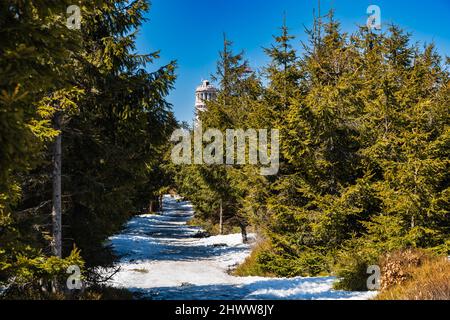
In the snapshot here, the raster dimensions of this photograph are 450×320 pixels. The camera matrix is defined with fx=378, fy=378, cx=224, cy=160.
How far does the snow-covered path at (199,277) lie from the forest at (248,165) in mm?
1225

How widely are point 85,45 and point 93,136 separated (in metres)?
2.52

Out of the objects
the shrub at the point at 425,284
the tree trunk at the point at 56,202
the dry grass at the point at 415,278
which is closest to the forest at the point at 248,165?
the tree trunk at the point at 56,202

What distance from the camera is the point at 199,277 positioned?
14.5 metres

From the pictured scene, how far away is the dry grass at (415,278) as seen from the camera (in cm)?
674

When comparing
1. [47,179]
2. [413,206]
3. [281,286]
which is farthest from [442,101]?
[47,179]

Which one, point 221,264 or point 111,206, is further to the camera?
point 221,264

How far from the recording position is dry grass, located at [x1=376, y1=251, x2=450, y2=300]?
22.1ft

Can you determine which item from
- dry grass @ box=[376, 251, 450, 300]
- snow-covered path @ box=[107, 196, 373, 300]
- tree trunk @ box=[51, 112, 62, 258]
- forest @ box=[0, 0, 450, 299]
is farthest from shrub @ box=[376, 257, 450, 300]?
tree trunk @ box=[51, 112, 62, 258]

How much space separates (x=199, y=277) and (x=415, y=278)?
8151 millimetres

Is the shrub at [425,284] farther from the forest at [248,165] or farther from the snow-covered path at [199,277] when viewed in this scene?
the forest at [248,165]

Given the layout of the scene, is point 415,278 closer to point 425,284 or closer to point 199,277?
point 425,284

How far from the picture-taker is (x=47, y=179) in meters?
8.91

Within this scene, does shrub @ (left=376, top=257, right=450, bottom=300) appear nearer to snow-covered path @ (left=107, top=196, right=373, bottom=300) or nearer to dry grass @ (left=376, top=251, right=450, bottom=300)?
dry grass @ (left=376, top=251, right=450, bottom=300)
